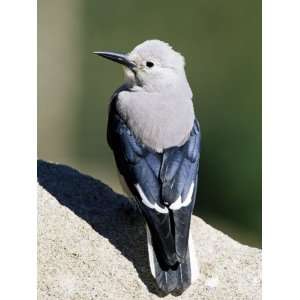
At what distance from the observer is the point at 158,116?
5344mm

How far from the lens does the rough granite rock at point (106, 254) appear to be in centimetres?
496

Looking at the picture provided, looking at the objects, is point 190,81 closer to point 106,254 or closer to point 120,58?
point 120,58

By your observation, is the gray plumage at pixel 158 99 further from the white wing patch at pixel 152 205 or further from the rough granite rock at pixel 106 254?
the rough granite rock at pixel 106 254

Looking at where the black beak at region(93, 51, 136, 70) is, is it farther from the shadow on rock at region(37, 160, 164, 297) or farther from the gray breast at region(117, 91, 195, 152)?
the shadow on rock at region(37, 160, 164, 297)

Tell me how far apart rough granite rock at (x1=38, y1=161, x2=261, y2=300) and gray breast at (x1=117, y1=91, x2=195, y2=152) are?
0.45 meters

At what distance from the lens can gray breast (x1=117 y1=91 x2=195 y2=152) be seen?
17.2 ft

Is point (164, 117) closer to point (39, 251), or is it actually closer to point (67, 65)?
point (39, 251)

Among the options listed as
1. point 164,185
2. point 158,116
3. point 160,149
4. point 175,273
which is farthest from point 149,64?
point 175,273

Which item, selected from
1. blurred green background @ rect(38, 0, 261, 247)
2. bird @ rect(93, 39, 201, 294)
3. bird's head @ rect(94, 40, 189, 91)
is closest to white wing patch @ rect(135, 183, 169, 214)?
bird @ rect(93, 39, 201, 294)

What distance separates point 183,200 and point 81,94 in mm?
2185

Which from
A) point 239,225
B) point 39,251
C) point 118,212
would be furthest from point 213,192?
point 39,251

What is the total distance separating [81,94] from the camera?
277 inches

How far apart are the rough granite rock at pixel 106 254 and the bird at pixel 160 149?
127 mm

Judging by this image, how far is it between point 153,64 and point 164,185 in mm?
751
